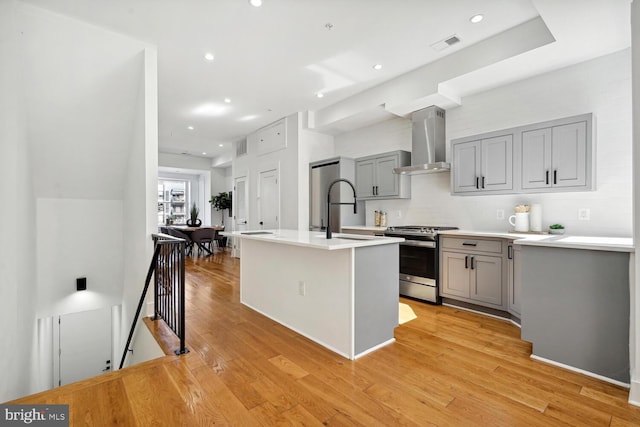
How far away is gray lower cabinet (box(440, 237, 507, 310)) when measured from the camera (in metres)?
3.15

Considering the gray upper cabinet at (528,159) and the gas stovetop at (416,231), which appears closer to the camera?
the gray upper cabinet at (528,159)

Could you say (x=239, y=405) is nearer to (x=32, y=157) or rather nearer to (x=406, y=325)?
(x=406, y=325)

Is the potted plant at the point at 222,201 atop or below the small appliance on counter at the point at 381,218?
atop

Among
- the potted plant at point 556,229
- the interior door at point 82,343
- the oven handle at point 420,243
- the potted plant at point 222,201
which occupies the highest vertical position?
the potted plant at point 222,201

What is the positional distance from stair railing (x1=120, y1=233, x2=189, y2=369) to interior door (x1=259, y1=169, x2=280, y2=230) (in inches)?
123

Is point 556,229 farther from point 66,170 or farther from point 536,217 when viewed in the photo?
point 66,170

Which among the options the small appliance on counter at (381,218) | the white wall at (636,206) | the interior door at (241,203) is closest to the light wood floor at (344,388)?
the white wall at (636,206)

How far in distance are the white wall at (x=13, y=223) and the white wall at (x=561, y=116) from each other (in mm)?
4594

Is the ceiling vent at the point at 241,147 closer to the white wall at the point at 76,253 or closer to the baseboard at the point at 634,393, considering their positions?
the white wall at the point at 76,253

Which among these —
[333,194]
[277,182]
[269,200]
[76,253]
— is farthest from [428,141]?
[76,253]

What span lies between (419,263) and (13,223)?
4.25 m

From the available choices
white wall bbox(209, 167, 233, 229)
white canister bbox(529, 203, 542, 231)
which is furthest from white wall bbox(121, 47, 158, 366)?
white wall bbox(209, 167, 233, 229)

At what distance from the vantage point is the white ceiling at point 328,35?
8.59ft

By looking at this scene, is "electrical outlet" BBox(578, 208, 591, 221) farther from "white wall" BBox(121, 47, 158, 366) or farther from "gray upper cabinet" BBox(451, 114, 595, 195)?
"white wall" BBox(121, 47, 158, 366)
